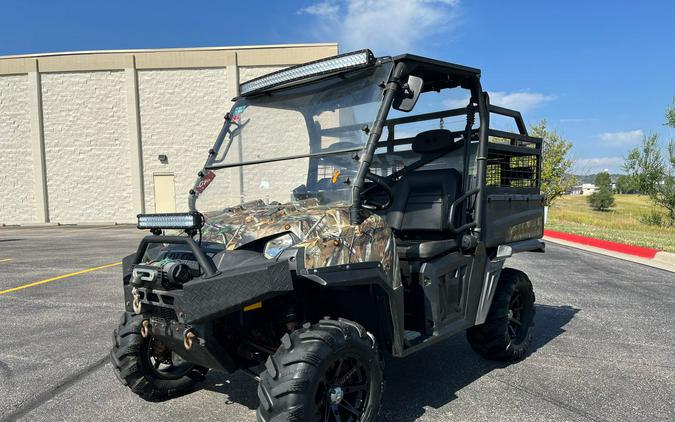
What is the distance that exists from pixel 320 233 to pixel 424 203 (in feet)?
4.62

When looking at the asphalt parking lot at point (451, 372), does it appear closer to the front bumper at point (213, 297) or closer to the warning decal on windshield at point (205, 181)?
the front bumper at point (213, 297)

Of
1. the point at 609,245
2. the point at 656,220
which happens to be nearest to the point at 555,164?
the point at 656,220

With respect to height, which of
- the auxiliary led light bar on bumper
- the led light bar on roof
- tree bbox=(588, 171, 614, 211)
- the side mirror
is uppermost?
the led light bar on roof

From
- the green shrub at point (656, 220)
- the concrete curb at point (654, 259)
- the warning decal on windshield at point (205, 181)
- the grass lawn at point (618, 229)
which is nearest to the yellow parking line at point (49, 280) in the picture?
the warning decal on windshield at point (205, 181)

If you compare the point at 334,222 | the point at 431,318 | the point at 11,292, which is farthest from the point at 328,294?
the point at 11,292

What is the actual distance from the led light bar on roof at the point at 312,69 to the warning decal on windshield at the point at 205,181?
2.48ft

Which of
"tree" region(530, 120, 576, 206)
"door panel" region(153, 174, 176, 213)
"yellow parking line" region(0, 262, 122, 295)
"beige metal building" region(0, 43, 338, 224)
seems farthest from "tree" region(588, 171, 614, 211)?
"yellow parking line" region(0, 262, 122, 295)

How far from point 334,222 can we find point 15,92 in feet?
95.3

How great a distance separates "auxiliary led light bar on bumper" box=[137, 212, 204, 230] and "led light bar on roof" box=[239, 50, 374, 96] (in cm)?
144

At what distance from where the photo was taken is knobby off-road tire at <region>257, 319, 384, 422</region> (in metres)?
2.60

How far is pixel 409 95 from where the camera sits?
3.35m

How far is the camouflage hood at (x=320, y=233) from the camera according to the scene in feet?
9.39

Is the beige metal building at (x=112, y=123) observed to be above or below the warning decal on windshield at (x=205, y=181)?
above

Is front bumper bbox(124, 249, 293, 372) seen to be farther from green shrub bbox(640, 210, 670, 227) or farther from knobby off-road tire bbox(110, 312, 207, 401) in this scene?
green shrub bbox(640, 210, 670, 227)
